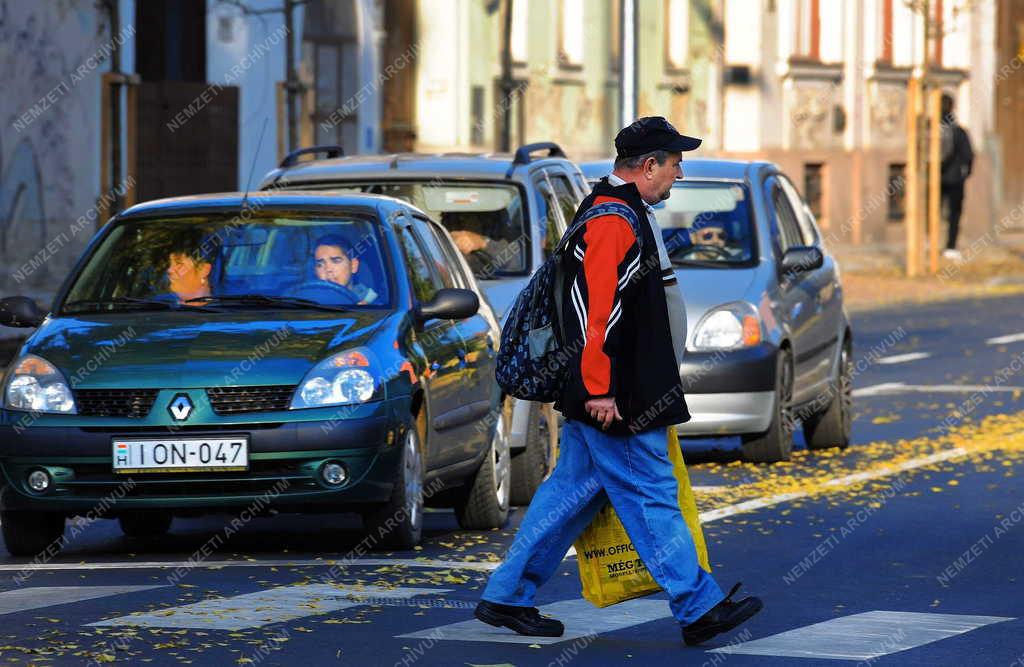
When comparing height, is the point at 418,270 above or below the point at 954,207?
above

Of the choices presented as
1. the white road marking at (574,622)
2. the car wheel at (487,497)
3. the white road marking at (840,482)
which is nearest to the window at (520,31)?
the white road marking at (840,482)

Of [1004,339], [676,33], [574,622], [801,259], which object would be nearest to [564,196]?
[801,259]

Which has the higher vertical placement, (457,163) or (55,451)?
(457,163)

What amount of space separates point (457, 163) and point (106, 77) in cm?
1373

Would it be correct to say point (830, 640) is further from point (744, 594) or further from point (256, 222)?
point (256, 222)

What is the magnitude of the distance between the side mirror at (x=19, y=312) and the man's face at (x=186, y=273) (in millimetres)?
597

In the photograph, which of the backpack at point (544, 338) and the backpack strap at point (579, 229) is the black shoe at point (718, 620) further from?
the backpack strap at point (579, 229)

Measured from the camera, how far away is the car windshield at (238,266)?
11.1m

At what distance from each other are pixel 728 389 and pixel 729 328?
1.15 ft

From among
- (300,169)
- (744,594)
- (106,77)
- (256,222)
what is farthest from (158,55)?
(744,594)

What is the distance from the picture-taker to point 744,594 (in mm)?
9516

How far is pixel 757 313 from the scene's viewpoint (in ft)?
46.9

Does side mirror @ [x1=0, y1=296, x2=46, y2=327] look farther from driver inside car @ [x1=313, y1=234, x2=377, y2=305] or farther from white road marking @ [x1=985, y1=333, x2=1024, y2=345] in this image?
white road marking @ [x1=985, y1=333, x2=1024, y2=345]

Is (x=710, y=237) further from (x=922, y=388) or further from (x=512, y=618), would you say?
(x=512, y=618)
